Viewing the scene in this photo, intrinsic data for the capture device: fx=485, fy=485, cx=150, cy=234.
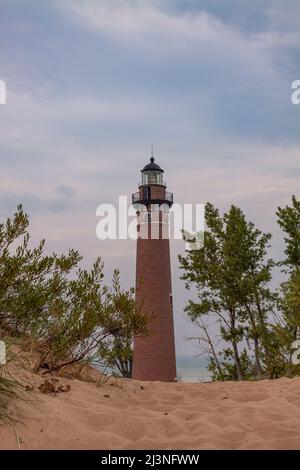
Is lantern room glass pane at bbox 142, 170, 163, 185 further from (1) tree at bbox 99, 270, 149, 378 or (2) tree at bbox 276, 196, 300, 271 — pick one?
(1) tree at bbox 99, 270, 149, 378

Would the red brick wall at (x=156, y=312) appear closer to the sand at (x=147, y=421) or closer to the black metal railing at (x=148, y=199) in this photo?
the black metal railing at (x=148, y=199)

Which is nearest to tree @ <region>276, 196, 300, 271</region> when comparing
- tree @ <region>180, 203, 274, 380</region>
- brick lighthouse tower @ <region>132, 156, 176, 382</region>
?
tree @ <region>180, 203, 274, 380</region>

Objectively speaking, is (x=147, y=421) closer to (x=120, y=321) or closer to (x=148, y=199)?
(x=120, y=321)

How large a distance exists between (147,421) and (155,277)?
24699 mm

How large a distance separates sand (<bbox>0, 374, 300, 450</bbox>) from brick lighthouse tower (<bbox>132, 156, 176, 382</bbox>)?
2067 cm

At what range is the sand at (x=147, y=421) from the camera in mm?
4852

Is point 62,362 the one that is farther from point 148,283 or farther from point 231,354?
point 148,283

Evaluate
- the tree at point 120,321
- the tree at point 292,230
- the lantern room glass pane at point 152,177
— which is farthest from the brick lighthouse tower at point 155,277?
the tree at point 120,321

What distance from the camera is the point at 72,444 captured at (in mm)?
4812

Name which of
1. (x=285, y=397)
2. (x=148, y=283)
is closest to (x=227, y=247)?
(x=148, y=283)

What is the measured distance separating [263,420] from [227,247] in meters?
16.7

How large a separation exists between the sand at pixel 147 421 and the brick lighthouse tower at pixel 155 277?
2067 centimetres

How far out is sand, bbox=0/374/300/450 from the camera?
191 inches

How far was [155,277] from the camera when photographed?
1193 inches
